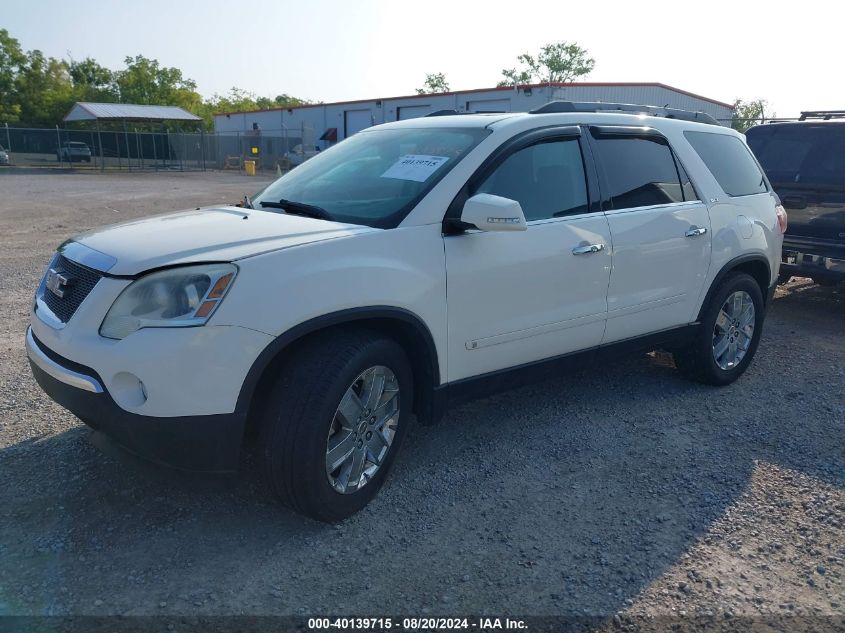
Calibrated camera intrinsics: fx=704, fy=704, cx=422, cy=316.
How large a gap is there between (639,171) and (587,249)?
2.87 ft

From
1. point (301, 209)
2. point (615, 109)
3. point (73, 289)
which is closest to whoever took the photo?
point (73, 289)

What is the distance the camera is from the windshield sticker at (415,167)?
3.70 m

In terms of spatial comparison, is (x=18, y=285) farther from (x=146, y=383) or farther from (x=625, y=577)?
(x=625, y=577)

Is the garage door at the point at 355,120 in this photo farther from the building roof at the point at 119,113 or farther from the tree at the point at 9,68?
the tree at the point at 9,68

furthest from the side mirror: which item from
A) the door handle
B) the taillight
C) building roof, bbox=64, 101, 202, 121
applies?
building roof, bbox=64, 101, 202, 121

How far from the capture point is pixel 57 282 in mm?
3295

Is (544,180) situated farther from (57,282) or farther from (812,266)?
(812,266)

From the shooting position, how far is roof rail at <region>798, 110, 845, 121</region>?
7.84m

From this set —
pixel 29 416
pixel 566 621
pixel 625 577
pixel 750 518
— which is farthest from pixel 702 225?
pixel 29 416

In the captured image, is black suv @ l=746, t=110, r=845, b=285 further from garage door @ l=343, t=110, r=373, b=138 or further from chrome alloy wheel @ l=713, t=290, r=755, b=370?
garage door @ l=343, t=110, r=373, b=138

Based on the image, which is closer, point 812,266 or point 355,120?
point 812,266

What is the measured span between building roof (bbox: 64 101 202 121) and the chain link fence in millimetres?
1522

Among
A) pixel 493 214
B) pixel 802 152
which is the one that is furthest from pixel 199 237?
pixel 802 152

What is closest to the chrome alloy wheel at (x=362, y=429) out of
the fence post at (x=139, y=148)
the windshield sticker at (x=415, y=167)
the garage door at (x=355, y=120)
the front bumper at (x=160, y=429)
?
the front bumper at (x=160, y=429)
